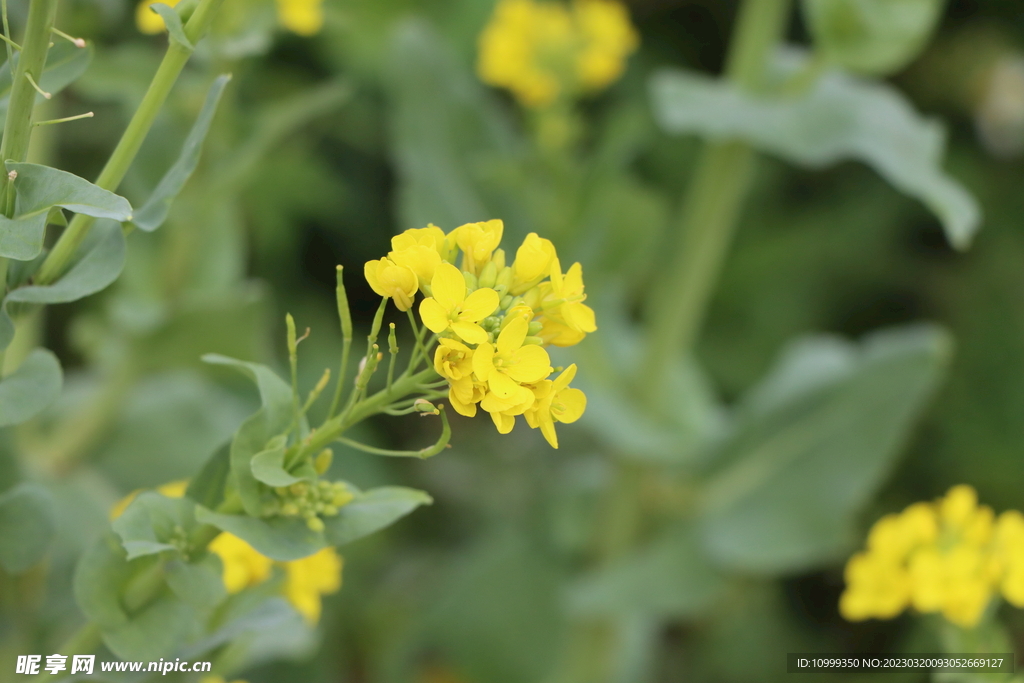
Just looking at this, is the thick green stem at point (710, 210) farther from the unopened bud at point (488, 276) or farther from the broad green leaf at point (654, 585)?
the unopened bud at point (488, 276)

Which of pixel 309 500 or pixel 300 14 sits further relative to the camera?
pixel 300 14

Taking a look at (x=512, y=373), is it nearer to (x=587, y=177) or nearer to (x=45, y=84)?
(x=45, y=84)

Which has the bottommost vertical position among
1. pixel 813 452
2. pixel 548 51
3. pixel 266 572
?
pixel 266 572

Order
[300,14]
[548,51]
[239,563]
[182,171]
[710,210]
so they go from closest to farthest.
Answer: [182,171] → [239,563] → [300,14] → [710,210] → [548,51]

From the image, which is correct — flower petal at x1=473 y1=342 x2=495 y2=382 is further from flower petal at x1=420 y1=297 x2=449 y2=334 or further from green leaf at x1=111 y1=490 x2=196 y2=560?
green leaf at x1=111 y1=490 x2=196 y2=560

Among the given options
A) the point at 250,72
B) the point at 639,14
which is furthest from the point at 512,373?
the point at 639,14

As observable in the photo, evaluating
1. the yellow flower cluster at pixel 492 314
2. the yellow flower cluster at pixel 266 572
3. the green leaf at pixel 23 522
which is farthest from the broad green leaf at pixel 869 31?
the green leaf at pixel 23 522

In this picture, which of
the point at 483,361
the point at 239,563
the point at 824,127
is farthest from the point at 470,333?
the point at 824,127

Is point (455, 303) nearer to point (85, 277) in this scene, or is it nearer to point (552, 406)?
point (552, 406)
